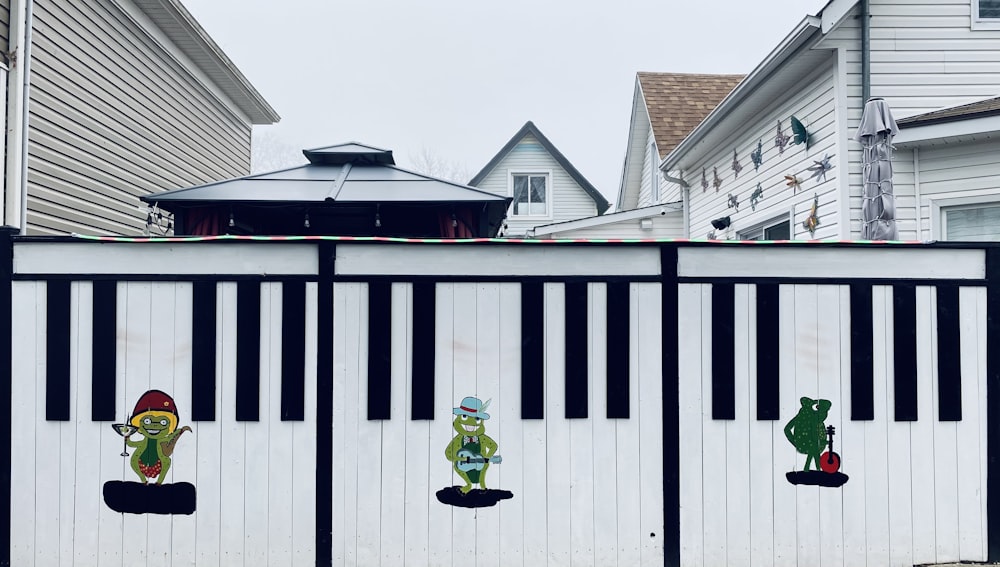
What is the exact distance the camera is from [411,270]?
153 inches

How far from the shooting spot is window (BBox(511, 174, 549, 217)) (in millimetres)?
22078

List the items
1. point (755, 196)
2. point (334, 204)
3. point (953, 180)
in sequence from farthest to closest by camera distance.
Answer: point (755, 196) → point (953, 180) → point (334, 204)

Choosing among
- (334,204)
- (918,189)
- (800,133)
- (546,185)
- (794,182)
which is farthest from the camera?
(546,185)

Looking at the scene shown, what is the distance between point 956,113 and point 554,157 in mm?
16240

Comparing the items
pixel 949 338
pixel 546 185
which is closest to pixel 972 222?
pixel 949 338

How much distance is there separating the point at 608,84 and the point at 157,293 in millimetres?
116505

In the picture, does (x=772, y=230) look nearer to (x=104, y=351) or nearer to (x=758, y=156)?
(x=758, y=156)

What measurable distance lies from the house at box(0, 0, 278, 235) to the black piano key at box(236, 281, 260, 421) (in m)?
3.69

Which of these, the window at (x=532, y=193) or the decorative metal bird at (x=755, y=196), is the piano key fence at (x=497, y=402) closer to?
the decorative metal bird at (x=755, y=196)

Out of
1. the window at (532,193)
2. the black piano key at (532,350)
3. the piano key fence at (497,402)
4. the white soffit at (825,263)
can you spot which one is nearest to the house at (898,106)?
the white soffit at (825,263)

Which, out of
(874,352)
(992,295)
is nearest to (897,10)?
(992,295)

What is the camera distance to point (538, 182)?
2233 centimetres

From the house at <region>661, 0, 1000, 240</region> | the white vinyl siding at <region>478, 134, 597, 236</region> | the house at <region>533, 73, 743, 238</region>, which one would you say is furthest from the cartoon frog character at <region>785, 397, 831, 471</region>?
the white vinyl siding at <region>478, 134, 597, 236</region>

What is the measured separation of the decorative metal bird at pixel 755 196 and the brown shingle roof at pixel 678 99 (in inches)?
172
